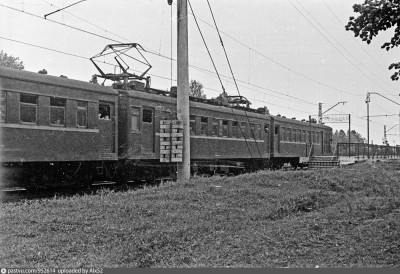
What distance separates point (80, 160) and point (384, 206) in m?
8.42

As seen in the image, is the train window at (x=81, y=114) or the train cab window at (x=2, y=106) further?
the train window at (x=81, y=114)

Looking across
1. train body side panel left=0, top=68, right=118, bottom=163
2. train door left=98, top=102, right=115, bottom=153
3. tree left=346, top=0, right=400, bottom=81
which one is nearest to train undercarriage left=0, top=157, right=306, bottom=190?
train body side panel left=0, top=68, right=118, bottom=163

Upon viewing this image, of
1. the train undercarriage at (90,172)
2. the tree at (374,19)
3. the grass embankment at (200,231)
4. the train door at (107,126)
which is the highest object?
the tree at (374,19)

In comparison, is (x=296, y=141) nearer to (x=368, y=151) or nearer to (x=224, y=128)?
(x=368, y=151)

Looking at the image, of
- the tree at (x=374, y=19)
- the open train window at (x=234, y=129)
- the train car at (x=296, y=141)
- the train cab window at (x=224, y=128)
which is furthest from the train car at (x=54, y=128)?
the train car at (x=296, y=141)

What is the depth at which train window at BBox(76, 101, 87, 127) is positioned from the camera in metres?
13.3

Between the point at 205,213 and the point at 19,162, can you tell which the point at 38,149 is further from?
the point at 205,213

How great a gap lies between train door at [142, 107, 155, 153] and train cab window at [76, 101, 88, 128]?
2.69 m

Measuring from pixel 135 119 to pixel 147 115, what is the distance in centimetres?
70

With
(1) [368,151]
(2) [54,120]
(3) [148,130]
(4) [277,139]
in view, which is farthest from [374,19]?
(1) [368,151]

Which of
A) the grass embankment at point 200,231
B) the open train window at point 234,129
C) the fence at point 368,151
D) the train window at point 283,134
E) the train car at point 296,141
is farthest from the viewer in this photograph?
the fence at point 368,151

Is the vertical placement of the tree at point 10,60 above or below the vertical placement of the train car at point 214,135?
above

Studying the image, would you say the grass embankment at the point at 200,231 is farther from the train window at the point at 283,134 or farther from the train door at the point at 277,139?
the train window at the point at 283,134

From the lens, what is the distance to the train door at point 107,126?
14305 millimetres
